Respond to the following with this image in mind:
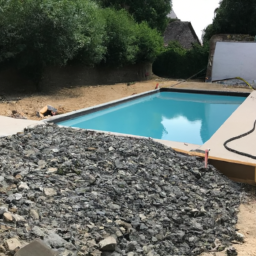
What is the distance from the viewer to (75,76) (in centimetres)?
1400

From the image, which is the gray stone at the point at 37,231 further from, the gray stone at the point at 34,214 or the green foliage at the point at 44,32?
the green foliage at the point at 44,32

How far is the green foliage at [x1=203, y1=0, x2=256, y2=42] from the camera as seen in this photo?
18141 mm

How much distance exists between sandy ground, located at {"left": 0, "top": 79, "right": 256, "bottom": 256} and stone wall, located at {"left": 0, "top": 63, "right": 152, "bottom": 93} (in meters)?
0.72

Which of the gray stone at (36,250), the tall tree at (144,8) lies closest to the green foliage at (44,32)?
the gray stone at (36,250)

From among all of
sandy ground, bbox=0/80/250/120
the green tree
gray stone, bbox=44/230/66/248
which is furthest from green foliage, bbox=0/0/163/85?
gray stone, bbox=44/230/66/248

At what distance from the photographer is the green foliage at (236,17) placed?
18141mm

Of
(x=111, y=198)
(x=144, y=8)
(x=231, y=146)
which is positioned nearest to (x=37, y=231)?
(x=111, y=198)

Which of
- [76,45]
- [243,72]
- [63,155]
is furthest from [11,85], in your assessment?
[243,72]

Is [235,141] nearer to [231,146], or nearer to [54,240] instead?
[231,146]

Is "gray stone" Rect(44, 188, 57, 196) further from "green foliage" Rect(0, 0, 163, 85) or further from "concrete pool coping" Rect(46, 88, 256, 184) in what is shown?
"green foliage" Rect(0, 0, 163, 85)

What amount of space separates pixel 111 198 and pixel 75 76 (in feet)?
37.0

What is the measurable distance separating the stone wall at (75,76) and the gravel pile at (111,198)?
709 cm

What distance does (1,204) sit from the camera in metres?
2.79

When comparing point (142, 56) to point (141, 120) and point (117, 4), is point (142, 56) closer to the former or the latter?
point (117, 4)
